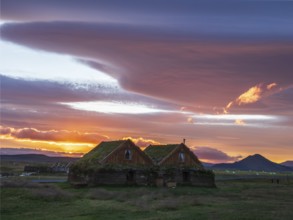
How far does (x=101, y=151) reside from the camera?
58031 millimetres

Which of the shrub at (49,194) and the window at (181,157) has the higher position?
the window at (181,157)

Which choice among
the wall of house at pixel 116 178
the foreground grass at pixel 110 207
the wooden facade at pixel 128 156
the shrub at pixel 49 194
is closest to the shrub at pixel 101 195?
the foreground grass at pixel 110 207

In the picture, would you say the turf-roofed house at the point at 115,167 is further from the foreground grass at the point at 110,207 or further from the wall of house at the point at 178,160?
the foreground grass at the point at 110,207

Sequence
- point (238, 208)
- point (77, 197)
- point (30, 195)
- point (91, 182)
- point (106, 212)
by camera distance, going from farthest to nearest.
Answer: point (91, 182), point (77, 197), point (30, 195), point (238, 208), point (106, 212)

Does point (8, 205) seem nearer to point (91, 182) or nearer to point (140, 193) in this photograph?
point (140, 193)

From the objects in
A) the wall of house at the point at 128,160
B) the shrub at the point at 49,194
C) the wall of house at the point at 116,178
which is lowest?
the shrub at the point at 49,194

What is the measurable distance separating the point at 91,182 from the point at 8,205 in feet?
66.1

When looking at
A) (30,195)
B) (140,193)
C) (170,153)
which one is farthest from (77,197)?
(170,153)

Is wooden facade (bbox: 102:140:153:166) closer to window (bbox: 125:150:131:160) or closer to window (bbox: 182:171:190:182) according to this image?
window (bbox: 125:150:131:160)

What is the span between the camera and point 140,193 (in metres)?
44.2

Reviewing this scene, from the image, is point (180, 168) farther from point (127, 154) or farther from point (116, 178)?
point (116, 178)

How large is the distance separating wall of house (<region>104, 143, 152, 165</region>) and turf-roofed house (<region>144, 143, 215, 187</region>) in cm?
183

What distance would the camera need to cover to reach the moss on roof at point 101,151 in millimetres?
55781

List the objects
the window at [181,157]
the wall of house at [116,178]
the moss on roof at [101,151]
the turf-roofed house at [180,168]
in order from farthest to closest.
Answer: the window at [181,157] < the turf-roofed house at [180,168] < the moss on roof at [101,151] < the wall of house at [116,178]
